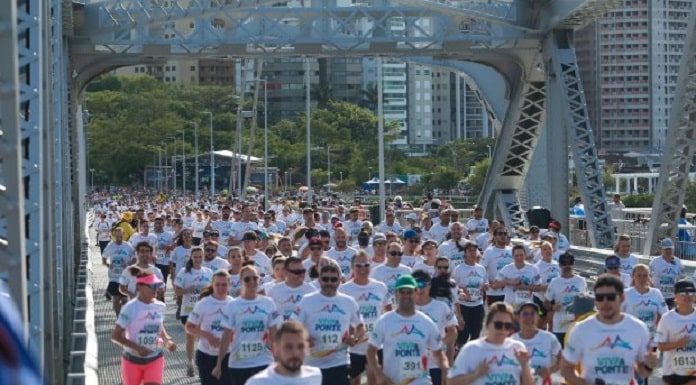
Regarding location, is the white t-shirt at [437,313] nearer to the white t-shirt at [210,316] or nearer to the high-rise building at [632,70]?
the white t-shirt at [210,316]

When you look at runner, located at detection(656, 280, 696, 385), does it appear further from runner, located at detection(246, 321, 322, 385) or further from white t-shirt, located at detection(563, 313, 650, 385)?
runner, located at detection(246, 321, 322, 385)

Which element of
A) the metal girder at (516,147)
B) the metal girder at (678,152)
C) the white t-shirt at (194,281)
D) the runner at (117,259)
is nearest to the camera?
the white t-shirt at (194,281)

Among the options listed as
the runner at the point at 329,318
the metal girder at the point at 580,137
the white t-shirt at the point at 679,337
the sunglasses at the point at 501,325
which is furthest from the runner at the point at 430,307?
the metal girder at the point at 580,137

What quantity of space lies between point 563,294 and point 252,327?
436cm

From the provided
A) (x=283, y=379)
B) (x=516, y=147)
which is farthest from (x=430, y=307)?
(x=516, y=147)

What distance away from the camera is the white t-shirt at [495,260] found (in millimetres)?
18797

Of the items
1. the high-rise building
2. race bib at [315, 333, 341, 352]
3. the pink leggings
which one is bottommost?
the pink leggings

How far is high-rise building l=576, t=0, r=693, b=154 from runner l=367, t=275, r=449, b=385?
15318 cm

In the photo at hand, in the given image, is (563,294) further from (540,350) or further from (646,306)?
(540,350)

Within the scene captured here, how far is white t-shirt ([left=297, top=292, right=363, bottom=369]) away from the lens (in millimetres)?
11609

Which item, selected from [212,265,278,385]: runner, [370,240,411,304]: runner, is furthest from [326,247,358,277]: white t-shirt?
[212,265,278,385]: runner

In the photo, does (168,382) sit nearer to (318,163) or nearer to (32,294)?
(32,294)

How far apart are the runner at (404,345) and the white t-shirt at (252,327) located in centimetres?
150

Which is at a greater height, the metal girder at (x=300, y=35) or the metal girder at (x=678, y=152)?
the metal girder at (x=300, y=35)
